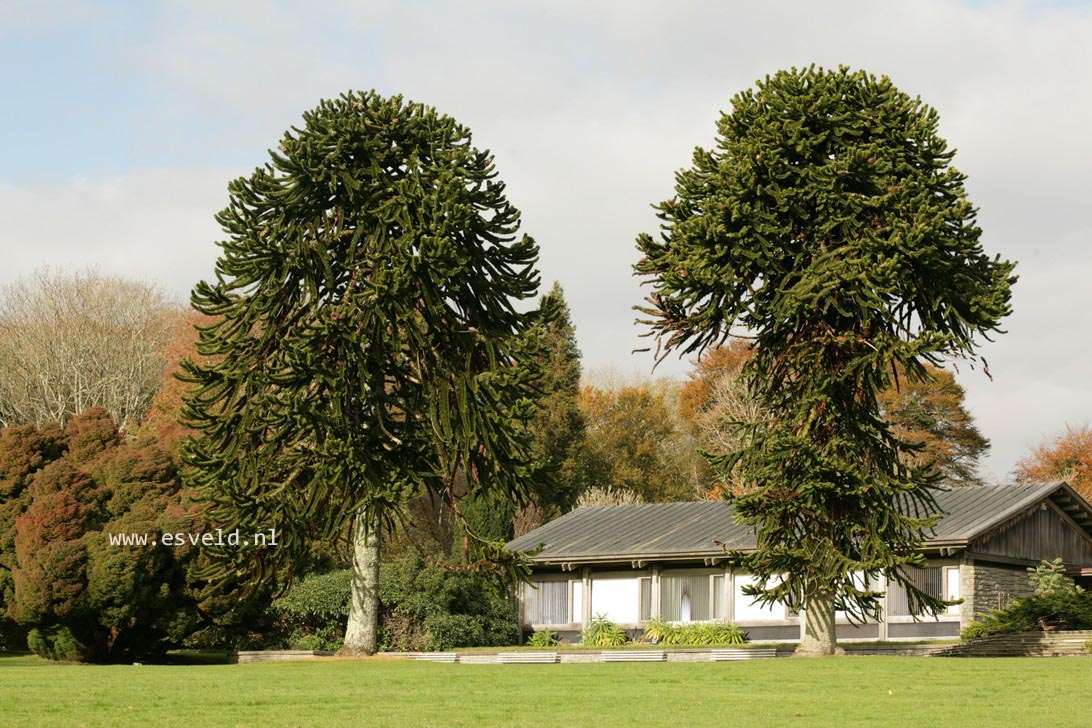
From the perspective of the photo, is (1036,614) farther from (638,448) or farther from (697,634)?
(638,448)

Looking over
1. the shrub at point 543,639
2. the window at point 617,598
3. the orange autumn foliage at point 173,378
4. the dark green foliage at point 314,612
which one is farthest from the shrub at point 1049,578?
the orange autumn foliage at point 173,378

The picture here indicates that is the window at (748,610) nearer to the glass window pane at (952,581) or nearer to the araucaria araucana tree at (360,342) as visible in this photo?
the glass window pane at (952,581)

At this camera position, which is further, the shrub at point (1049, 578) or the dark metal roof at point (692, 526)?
the dark metal roof at point (692, 526)

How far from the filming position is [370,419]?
25.4 m

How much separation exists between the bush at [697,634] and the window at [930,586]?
142 inches

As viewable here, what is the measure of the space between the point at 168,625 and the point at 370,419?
6.46 m

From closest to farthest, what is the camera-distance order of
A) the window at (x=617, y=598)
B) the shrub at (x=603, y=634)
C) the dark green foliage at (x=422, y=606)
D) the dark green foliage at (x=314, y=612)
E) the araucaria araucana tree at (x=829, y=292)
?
the araucaria araucana tree at (x=829, y=292)
the dark green foliage at (x=314, y=612)
the dark green foliage at (x=422, y=606)
the shrub at (x=603, y=634)
the window at (x=617, y=598)

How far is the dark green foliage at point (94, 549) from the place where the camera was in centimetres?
2580

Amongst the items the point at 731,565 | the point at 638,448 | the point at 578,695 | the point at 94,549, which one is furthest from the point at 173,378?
the point at 578,695

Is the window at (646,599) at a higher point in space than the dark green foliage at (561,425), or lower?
lower

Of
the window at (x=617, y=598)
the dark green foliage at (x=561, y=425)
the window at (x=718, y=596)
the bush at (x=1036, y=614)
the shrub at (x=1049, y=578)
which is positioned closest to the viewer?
the bush at (x=1036, y=614)

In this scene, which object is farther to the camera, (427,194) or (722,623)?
(722,623)

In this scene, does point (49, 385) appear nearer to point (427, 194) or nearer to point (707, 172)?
point (427, 194)

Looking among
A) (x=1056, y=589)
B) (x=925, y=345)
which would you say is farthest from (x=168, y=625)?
(x=1056, y=589)
